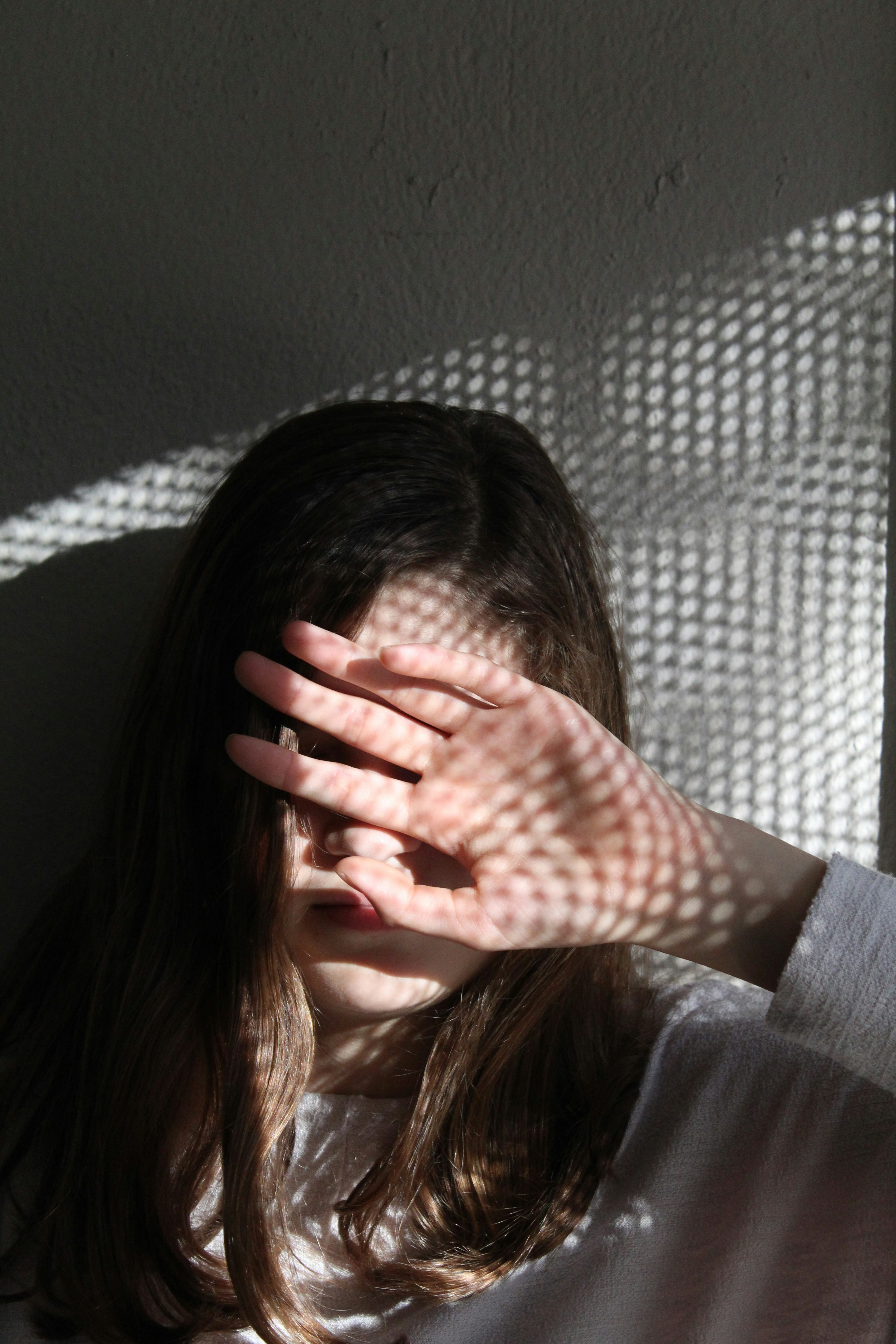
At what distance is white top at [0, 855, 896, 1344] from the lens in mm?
761

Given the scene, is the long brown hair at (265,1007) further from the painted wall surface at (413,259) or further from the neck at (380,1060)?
the painted wall surface at (413,259)

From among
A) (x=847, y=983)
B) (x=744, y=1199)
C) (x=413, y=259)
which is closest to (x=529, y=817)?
(x=847, y=983)

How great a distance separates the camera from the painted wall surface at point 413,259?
1092mm

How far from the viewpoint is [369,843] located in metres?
0.80

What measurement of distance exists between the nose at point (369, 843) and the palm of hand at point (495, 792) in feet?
0.04

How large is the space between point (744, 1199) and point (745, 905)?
0.28 metres

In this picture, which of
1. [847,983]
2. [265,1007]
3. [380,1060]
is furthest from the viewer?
[380,1060]

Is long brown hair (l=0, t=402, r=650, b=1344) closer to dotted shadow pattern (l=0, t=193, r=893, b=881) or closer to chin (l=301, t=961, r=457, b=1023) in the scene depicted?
chin (l=301, t=961, r=457, b=1023)

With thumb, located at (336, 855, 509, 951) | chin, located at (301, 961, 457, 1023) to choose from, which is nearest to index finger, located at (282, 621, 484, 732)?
thumb, located at (336, 855, 509, 951)

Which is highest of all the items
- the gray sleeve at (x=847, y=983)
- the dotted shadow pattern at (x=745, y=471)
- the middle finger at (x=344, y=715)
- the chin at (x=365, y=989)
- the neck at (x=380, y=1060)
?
the dotted shadow pattern at (x=745, y=471)

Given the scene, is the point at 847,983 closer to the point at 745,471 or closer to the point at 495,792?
the point at 495,792

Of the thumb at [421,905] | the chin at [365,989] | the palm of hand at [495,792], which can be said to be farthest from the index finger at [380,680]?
the chin at [365,989]

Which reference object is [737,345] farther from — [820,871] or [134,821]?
[134,821]

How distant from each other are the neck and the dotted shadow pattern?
47 cm
